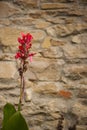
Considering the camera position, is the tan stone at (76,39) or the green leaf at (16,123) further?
the tan stone at (76,39)

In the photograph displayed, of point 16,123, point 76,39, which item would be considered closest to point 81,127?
point 76,39

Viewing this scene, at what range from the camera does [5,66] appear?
2.00 meters

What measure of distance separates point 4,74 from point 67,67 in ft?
1.62

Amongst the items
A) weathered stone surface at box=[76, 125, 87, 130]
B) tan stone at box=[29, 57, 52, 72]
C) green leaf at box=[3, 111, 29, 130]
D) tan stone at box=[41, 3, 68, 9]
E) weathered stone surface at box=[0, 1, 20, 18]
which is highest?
tan stone at box=[41, 3, 68, 9]

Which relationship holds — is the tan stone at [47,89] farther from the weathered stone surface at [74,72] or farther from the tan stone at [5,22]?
the tan stone at [5,22]

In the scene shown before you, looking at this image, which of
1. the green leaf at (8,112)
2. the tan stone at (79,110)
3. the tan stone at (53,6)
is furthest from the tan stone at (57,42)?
the green leaf at (8,112)

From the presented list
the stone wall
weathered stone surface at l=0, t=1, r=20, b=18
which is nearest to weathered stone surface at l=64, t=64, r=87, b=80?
the stone wall

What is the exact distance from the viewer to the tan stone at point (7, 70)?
1987 mm

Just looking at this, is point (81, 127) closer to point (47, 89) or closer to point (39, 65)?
point (47, 89)

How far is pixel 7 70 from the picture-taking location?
200 cm

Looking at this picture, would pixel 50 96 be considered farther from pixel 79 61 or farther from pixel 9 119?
pixel 9 119

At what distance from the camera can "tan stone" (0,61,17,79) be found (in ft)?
6.52

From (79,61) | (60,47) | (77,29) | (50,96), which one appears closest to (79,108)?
(50,96)

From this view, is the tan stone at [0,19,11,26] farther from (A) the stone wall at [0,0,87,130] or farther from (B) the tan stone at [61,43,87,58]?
(B) the tan stone at [61,43,87,58]
